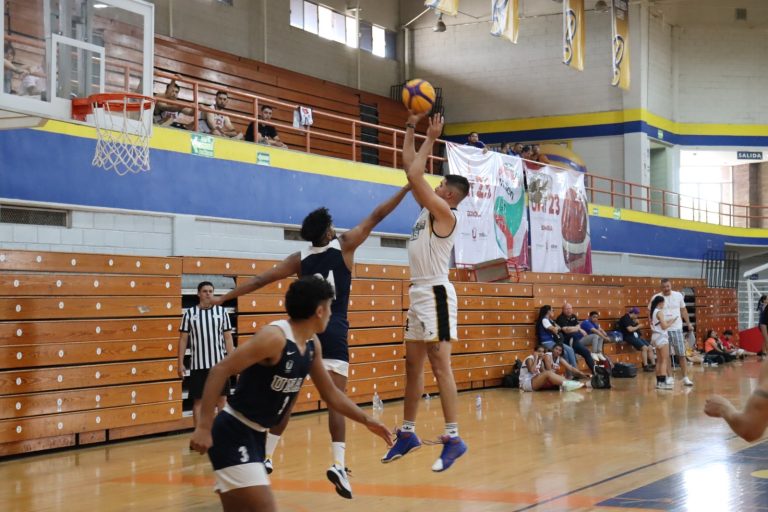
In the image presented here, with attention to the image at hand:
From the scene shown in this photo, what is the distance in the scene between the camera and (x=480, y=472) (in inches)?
334

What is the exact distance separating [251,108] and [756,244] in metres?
18.4

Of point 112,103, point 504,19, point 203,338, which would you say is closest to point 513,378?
point 504,19

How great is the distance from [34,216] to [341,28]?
16.7 m

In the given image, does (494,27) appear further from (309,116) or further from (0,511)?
(0,511)

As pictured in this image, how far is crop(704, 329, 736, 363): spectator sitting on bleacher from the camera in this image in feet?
80.3

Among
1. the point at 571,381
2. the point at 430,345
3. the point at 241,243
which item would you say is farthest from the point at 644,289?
the point at 430,345

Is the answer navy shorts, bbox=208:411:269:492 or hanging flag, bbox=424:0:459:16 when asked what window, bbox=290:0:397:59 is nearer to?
hanging flag, bbox=424:0:459:16

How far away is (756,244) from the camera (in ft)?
105

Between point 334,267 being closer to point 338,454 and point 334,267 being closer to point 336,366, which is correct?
point 336,366

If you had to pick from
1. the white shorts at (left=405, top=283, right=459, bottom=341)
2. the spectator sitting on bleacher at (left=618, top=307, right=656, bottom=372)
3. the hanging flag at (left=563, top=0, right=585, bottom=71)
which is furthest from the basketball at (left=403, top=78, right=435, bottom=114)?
the spectator sitting on bleacher at (left=618, top=307, right=656, bottom=372)

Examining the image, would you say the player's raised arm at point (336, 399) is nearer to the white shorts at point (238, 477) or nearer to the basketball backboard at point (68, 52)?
the white shorts at point (238, 477)

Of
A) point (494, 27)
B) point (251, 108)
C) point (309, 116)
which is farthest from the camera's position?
point (251, 108)

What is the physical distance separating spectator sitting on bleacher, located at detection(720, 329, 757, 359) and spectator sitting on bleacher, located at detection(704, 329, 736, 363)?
0.27 meters

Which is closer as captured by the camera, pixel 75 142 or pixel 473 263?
pixel 75 142
